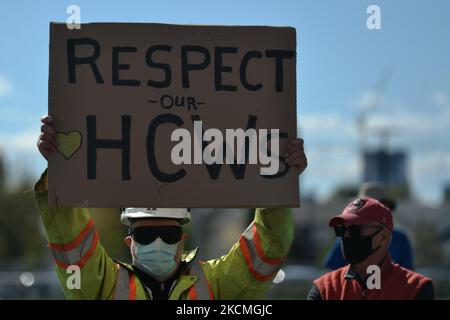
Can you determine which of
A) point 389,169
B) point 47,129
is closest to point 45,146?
point 47,129

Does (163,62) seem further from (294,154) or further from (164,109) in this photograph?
(294,154)

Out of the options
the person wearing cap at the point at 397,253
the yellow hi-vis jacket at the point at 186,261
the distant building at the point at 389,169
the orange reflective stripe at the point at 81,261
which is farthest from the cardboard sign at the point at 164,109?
the distant building at the point at 389,169

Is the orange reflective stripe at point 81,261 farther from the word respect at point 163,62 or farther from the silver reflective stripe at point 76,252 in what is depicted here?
the word respect at point 163,62

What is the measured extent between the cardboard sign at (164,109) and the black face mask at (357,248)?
0.87m

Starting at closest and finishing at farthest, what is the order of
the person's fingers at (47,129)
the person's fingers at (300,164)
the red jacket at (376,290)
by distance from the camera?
1. the person's fingers at (47,129)
2. the person's fingers at (300,164)
3. the red jacket at (376,290)

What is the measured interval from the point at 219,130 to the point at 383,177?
359ft

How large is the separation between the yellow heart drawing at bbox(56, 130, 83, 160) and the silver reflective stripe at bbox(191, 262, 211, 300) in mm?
863

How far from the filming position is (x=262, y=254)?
18.7 feet

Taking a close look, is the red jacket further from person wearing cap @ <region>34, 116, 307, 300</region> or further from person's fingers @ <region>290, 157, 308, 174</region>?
person's fingers @ <region>290, 157, 308, 174</region>

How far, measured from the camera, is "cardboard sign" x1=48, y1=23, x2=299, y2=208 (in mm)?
5531

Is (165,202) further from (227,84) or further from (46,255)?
(46,255)

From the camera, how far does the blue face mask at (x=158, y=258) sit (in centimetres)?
571
